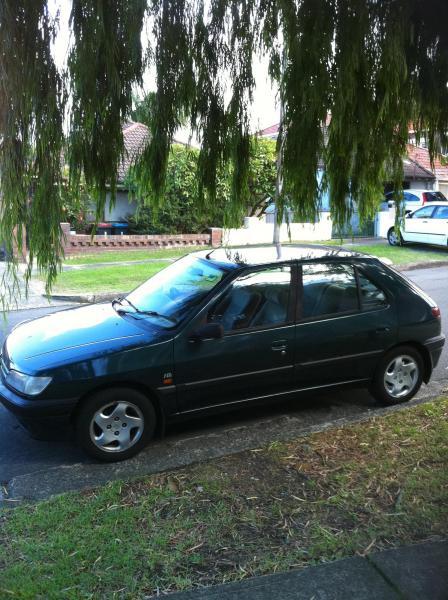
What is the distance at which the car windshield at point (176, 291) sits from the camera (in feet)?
15.5

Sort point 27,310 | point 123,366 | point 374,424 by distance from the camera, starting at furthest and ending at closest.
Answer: point 27,310, point 374,424, point 123,366

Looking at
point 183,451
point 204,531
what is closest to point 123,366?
point 183,451

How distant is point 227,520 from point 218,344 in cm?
153

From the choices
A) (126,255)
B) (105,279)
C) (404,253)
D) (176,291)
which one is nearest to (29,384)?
(176,291)

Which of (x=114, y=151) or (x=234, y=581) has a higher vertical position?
(x=114, y=151)

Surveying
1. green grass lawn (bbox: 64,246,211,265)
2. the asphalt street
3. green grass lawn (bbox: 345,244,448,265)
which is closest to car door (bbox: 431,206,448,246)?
green grass lawn (bbox: 345,244,448,265)

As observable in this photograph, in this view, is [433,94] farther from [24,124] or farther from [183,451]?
[183,451]

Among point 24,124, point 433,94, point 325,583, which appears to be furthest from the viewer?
point 433,94

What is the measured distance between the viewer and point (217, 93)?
3230 mm

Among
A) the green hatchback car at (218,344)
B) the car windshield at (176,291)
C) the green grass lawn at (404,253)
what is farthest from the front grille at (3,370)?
the green grass lawn at (404,253)

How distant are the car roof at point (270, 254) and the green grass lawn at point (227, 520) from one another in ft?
5.39

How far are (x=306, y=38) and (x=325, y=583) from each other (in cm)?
273

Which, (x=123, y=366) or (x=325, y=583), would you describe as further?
(x=123, y=366)

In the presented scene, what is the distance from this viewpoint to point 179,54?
297 centimetres
